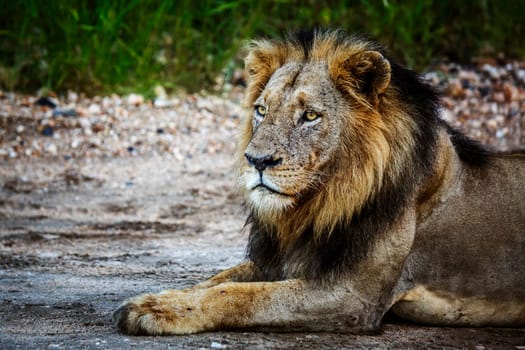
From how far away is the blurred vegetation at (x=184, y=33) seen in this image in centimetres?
852

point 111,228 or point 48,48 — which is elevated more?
point 48,48

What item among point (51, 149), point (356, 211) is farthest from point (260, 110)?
point (51, 149)

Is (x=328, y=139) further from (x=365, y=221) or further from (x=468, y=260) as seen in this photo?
(x=468, y=260)

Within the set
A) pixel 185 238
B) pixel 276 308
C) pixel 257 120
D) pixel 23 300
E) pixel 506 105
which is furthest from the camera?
pixel 506 105

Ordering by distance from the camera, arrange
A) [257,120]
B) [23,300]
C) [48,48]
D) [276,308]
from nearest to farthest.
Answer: [276,308]
[257,120]
[23,300]
[48,48]

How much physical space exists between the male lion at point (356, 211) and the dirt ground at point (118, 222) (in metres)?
0.10

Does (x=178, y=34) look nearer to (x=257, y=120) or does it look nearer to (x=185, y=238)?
(x=185, y=238)

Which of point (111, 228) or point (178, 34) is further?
point (178, 34)

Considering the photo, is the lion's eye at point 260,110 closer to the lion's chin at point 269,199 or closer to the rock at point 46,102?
the lion's chin at point 269,199

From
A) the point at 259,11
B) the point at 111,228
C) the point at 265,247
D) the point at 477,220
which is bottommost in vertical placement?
the point at 111,228

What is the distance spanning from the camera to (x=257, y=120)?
3.99 meters

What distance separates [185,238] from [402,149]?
2.38 m

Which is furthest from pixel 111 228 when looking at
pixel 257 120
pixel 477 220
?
pixel 477 220

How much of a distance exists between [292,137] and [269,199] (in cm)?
26
